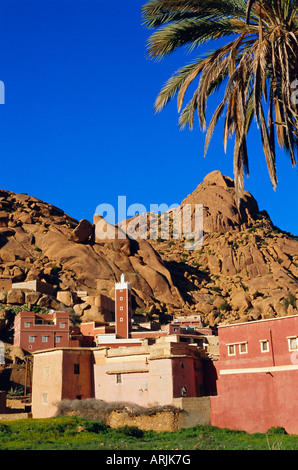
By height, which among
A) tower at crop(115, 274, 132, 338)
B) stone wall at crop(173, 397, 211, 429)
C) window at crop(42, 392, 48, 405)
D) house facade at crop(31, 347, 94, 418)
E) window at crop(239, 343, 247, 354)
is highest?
tower at crop(115, 274, 132, 338)

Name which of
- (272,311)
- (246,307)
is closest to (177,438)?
(272,311)

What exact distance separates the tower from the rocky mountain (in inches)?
222

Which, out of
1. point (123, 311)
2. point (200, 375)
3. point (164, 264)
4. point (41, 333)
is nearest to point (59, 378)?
point (200, 375)

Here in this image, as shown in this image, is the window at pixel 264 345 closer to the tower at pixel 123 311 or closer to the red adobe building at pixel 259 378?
the red adobe building at pixel 259 378

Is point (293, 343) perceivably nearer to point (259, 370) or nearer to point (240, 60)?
point (259, 370)

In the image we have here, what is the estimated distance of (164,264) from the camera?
108 meters

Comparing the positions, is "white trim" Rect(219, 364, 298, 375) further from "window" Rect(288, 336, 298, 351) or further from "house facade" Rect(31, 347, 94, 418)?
"house facade" Rect(31, 347, 94, 418)

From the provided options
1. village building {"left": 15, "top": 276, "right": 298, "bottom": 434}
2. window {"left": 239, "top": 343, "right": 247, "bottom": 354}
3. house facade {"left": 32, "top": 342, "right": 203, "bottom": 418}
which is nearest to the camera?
Result: village building {"left": 15, "top": 276, "right": 298, "bottom": 434}

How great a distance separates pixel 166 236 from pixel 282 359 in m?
108

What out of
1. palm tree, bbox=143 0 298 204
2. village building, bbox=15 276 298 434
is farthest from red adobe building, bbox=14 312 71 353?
palm tree, bbox=143 0 298 204

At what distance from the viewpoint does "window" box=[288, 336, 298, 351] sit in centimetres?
3570

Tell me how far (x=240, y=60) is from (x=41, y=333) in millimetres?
57529

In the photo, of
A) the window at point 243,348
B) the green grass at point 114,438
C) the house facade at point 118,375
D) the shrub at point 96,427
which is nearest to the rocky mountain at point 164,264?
the house facade at point 118,375

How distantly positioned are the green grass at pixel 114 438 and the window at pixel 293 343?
5.21 metres
